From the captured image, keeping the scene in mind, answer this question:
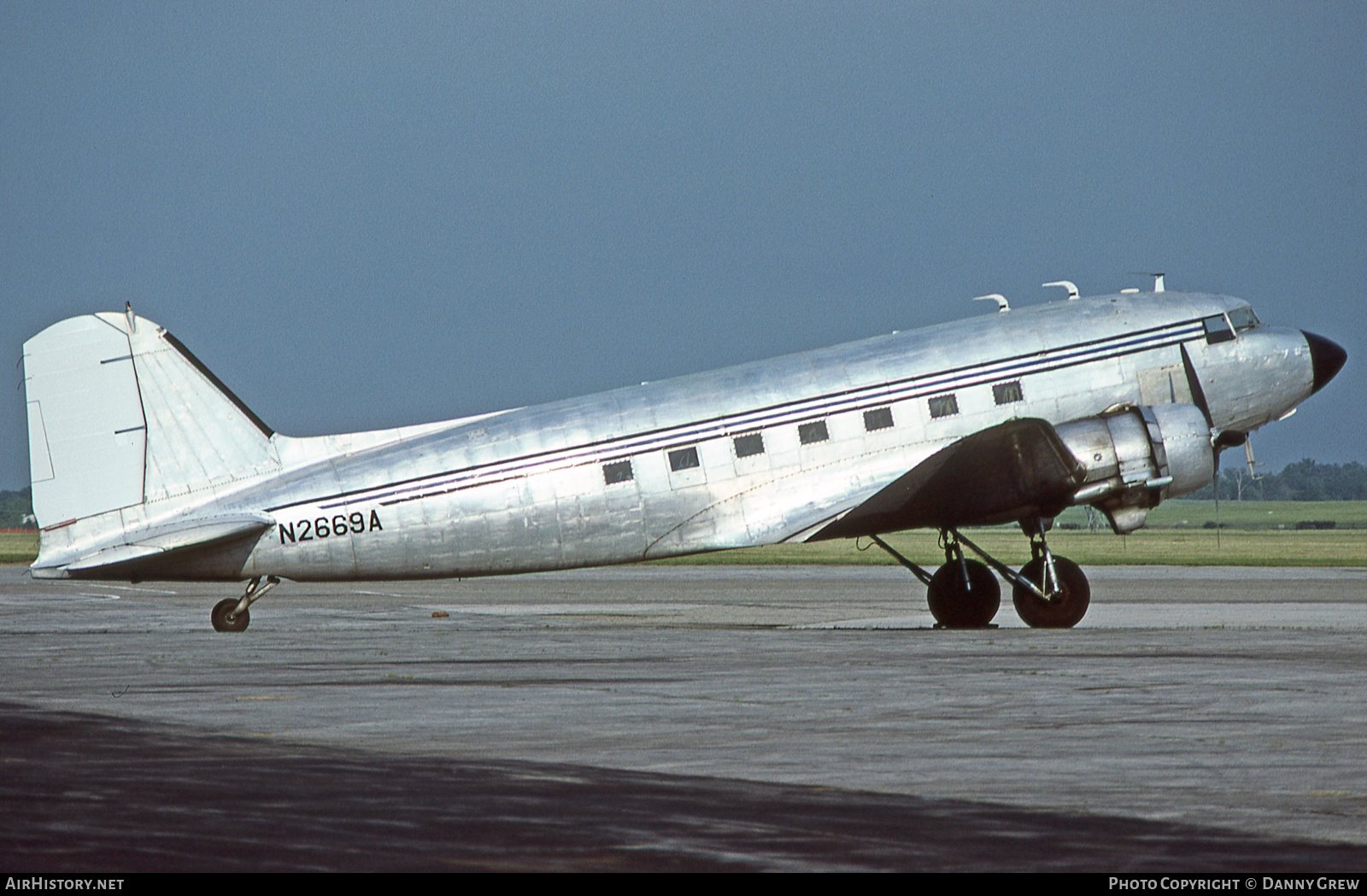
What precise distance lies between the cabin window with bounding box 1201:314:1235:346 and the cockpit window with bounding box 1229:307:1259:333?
0.20 meters

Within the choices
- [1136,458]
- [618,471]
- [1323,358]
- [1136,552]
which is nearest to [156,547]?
[618,471]

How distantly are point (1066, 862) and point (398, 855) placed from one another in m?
3.51

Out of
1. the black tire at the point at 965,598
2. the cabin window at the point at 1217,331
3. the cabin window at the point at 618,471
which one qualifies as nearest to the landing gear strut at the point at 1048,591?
the black tire at the point at 965,598

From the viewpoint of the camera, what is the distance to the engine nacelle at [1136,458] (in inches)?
1016

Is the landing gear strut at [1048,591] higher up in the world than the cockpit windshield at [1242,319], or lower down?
lower down

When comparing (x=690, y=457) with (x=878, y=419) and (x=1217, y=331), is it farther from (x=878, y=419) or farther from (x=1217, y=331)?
(x=1217, y=331)

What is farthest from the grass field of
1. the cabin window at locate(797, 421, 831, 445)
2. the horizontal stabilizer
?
the horizontal stabilizer

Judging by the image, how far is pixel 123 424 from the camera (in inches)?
967

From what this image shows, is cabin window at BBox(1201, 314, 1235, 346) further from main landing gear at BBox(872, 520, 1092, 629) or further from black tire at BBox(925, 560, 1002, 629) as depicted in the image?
black tire at BBox(925, 560, 1002, 629)

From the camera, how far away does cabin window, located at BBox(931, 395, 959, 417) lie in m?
26.9

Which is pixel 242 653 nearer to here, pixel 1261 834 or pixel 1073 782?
pixel 1073 782

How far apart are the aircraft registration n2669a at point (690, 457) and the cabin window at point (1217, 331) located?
2.3 inches

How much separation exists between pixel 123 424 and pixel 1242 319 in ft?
67.5
